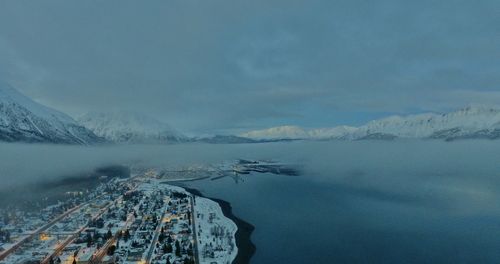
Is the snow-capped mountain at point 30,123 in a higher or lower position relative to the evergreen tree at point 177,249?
higher

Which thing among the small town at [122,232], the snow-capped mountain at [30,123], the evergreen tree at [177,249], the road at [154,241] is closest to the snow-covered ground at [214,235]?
the small town at [122,232]

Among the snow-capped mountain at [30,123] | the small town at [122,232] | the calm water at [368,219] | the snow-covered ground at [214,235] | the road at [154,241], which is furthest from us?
the snow-capped mountain at [30,123]

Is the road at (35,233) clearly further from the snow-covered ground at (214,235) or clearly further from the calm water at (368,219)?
the calm water at (368,219)

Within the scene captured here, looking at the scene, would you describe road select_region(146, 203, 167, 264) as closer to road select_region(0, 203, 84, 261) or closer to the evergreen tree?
the evergreen tree

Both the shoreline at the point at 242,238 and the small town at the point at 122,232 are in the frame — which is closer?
the shoreline at the point at 242,238

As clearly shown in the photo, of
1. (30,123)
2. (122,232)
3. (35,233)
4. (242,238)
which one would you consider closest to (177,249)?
(242,238)

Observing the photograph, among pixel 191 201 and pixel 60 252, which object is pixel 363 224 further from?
pixel 60 252

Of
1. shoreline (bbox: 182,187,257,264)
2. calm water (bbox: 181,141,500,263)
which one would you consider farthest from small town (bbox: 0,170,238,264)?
calm water (bbox: 181,141,500,263)

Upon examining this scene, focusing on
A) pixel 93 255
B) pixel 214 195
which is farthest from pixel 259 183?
pixel 93 255
